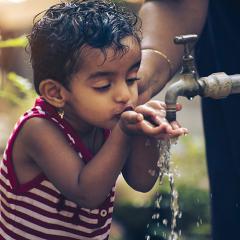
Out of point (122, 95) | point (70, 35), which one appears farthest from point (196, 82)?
point (70, 35)

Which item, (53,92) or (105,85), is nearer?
(105,85)

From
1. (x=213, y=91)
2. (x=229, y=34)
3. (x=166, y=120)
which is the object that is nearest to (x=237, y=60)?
(x=229, y=34)

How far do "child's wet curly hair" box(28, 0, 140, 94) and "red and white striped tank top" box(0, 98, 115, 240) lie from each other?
15cm

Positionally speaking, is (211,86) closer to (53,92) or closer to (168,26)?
(53,92)

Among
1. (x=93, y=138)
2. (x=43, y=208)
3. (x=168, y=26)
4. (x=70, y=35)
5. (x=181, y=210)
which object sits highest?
(x=70, y=35)

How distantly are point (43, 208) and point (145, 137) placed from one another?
0.42 metres

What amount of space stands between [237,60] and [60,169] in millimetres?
854

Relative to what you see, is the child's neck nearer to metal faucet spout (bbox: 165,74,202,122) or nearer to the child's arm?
the child's arm

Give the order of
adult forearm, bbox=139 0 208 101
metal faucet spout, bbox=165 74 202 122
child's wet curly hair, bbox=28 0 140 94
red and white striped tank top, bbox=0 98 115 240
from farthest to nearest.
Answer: adult forearm, bbox=139 0 208 101
red and white striped tank top, bbox=0 98 115 240
child's wet curly hair, bbox=28 0 140 94
metal faucet spout, bbox=165 74 202 122

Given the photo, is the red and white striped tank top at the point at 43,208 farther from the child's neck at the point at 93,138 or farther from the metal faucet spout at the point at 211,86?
the metal faucet spout at the point at 211,86

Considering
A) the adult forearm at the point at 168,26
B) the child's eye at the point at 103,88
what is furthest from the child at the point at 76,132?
the adult forearm at the point at 168,26

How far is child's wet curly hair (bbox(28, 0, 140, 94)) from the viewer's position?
2.07m

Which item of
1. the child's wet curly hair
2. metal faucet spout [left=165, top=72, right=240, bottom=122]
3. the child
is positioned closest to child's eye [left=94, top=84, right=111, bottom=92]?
the child

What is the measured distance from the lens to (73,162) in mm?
2080
